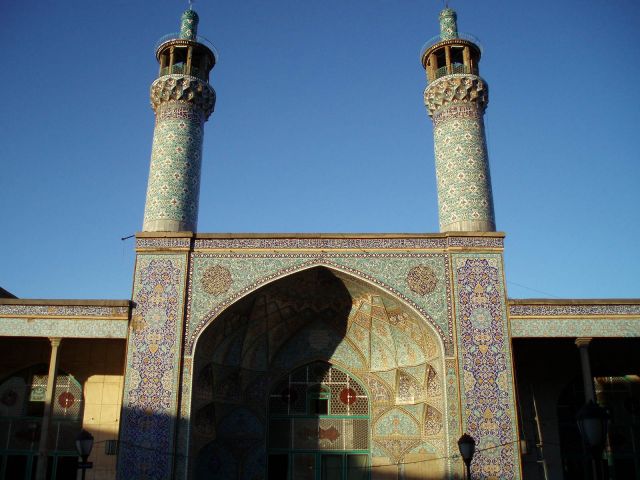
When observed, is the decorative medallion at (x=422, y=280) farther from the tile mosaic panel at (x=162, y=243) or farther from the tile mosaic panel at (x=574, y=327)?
the tile mosaic panel at (x=162, y=243)

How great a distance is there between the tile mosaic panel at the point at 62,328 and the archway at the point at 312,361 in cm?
136

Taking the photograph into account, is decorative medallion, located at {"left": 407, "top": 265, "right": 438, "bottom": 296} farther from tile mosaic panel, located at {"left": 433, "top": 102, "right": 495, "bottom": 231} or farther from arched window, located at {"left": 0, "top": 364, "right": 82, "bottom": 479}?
arched window, located at {"left": 0, "top": 364, "right": 82, "bottom": 479}

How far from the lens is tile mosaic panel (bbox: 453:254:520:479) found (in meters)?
9.18

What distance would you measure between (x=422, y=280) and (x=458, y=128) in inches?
124

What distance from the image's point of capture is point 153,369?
9633 millimetres

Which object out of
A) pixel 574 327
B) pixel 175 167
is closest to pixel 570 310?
pixel 574 327

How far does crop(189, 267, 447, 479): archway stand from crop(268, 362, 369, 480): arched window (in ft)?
0.46

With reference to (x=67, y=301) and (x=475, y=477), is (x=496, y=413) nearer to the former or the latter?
(x=475, y=477)

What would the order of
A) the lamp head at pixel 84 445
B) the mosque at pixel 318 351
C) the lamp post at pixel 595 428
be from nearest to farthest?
the lamp post at pixel 595 428
the lamp head at pixel 84 445
the mosque at pixel 318 351

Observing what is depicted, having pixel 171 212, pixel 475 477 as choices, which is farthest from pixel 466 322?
pixel 171 212

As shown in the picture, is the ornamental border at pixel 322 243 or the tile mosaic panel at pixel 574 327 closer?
the tile mosaic panel at pixel 574 327

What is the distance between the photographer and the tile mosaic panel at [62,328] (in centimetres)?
991

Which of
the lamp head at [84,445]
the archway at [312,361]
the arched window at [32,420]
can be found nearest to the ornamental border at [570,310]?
the archway at [312,361]

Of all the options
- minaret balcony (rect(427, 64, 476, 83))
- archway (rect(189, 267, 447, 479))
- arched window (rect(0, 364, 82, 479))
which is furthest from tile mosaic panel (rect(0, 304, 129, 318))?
minaret balcony (rect(427, 64, 476, 83))
